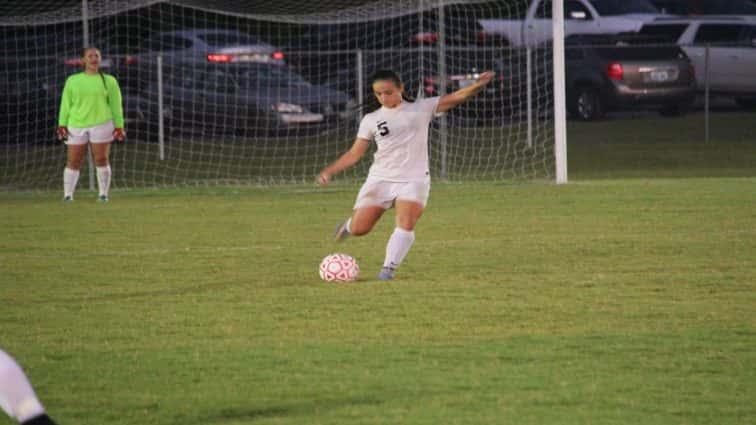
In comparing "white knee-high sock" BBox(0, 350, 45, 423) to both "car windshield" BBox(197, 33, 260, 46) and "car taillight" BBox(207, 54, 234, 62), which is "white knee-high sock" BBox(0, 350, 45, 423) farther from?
"car windshield" BBox(197, 33, 260, 46)

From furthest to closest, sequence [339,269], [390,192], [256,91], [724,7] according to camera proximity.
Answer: [724,7]
[256,91]
[390,192]
[339,269]

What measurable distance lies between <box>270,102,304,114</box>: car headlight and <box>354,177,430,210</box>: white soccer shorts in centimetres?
1689

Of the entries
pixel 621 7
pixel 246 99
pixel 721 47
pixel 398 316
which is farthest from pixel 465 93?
pixel 621 7

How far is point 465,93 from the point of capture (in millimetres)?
→ 11656

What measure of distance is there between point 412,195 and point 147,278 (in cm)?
212

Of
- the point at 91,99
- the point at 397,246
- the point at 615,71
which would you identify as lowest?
the point at 397,246

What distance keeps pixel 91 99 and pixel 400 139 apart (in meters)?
8.14

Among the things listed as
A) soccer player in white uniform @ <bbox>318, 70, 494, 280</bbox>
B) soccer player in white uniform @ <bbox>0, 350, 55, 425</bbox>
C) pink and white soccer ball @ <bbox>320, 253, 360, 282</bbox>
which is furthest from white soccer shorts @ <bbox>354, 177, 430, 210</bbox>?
soccer player in white uniform @ <bbox>0, 350, 55, 425</bbox>

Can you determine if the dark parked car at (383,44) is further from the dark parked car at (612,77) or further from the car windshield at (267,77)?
the dark parked car at (612,77)

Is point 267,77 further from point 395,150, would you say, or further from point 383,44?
point 395,150

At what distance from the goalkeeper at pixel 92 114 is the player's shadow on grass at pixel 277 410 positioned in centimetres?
1225

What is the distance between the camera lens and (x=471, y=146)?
83.5 feet

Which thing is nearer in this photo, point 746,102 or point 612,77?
point 612,77

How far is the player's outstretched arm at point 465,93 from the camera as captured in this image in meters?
11.5
